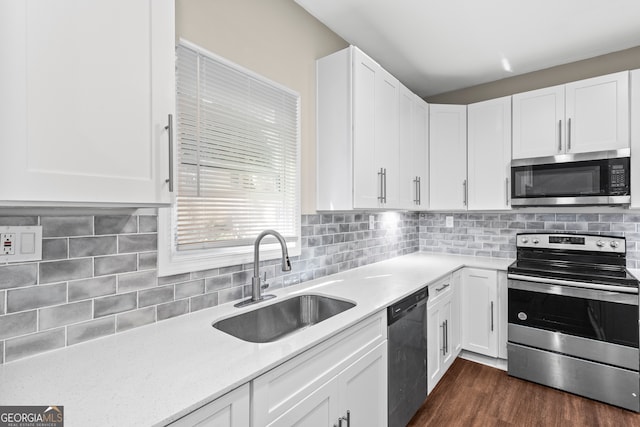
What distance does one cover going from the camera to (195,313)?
58.9 inches

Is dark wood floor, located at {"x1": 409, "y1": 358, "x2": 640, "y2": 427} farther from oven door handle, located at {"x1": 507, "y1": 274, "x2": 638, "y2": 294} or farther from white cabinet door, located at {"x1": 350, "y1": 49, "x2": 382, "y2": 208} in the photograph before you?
white cabinet door, located at {"x1": 350, "y1": 49, "x2": 382, "y2": 208}

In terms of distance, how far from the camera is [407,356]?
74.5 inches

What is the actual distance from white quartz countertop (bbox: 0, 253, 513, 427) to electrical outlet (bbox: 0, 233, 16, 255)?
1.17 ft

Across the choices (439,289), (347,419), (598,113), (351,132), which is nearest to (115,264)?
(347,419)

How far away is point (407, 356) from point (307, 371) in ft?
3.10

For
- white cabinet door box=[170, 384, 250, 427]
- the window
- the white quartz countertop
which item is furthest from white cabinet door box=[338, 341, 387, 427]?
the window

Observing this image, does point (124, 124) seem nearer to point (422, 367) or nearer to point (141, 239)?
point (141, 239)

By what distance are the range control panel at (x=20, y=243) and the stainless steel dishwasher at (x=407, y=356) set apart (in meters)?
1.53

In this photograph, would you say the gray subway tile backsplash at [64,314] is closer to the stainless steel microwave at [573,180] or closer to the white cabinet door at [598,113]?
the stainless steel microwave at [573,180]

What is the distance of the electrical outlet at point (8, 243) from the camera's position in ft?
3.22

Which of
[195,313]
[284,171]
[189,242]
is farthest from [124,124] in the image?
[284,171]

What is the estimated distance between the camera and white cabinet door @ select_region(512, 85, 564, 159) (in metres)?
2.62

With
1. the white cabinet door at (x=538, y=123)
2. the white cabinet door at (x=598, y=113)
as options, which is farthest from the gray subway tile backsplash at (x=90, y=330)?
the white cabinet door at (x=598, y=113)

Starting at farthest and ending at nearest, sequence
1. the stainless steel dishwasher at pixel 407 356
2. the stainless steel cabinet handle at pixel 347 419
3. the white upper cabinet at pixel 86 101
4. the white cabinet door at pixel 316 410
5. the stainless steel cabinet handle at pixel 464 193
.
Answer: the stainless steel cabinet handle at pixel 464 193, the stainless steel dishwasher at pixel 407 356, the stainless steel cabinet handle at pixel 347 419, the white cabinet door at pixel 316 410, the white upper cabinet at pixel 86 101
